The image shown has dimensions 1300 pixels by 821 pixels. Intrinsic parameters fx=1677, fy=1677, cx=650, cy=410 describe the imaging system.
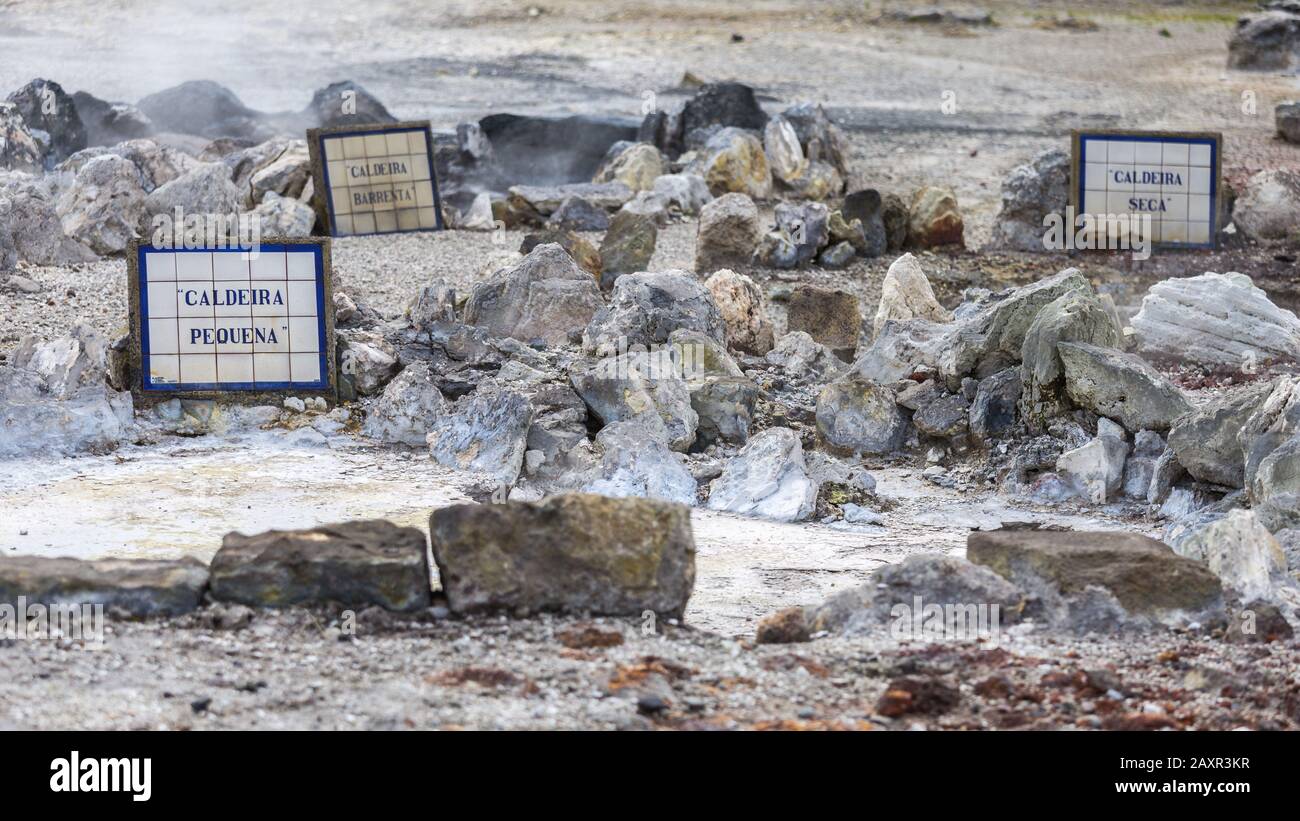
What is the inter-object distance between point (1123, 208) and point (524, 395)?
17.0 feet

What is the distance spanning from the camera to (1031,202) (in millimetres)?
10844

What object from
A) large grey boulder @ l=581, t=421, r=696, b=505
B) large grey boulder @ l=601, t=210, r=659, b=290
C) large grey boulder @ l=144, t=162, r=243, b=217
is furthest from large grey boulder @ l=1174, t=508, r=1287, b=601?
large grey boulder @ l=144, t=162, r=243, b=217

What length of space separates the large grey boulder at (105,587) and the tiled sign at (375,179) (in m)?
6.25

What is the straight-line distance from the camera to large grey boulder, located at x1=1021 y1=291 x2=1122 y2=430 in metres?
6.70

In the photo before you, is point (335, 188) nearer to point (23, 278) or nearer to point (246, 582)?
point (23, 278)

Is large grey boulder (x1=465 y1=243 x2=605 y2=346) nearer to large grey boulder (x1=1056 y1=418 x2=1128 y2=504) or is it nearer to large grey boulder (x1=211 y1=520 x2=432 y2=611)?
large grey boulder (x1=1056 y1=418 x2=1128 y2=504)

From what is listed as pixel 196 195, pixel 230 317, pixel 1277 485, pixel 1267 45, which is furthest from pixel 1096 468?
pixel 1267 45

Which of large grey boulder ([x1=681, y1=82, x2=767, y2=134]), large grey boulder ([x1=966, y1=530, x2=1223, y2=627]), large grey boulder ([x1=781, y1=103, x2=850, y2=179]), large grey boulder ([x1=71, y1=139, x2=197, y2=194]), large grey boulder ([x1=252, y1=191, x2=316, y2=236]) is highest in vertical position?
large grey boulder ([x1=681, y1=82, x2=767, y2=134])

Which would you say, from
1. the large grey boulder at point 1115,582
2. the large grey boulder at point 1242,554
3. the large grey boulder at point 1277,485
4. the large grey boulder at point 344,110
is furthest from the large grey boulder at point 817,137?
the large grey boulder at point 1115,582

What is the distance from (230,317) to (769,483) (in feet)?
7.93

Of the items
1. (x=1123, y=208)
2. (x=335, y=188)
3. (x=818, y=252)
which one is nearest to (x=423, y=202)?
(x=335, y=188)

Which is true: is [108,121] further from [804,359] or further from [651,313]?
[804,359]

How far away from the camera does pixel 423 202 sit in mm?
10750

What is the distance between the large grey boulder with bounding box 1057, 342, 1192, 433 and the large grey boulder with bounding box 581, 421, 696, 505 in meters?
1.60
